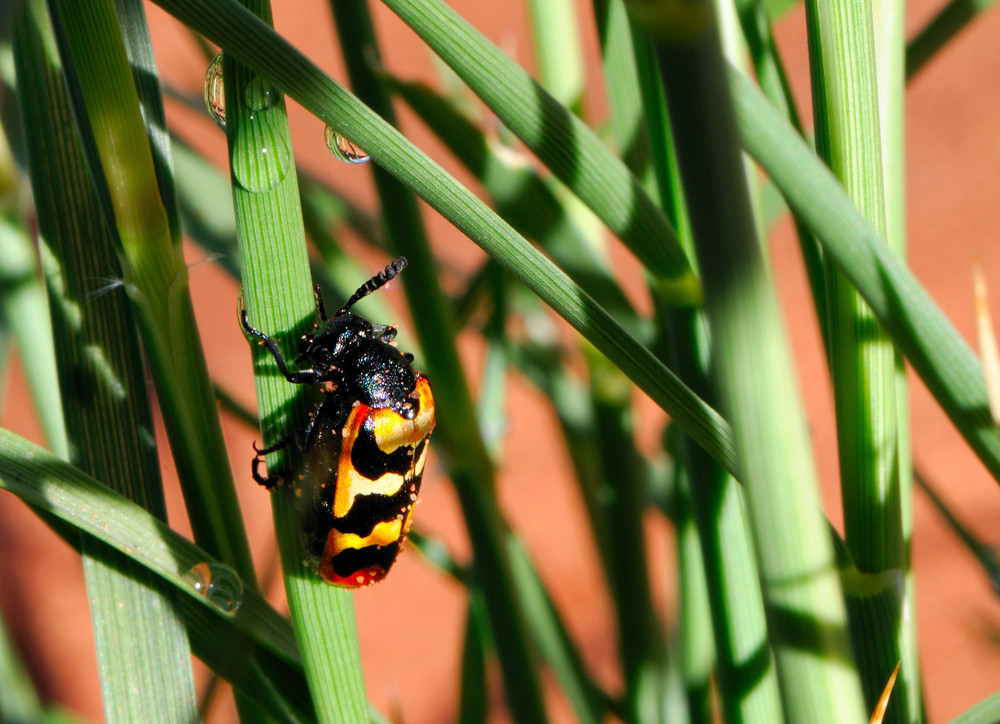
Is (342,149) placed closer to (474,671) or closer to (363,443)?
(363,443)

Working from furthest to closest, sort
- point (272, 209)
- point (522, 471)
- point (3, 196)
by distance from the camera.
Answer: point (522, 471) → point (3, 196) → point (272, 209)

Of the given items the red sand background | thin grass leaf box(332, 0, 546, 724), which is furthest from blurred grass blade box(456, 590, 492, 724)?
the red sand background

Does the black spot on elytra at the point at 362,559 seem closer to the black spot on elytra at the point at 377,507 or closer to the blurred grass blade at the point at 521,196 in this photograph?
the black spot on elytra at the point at 377,507

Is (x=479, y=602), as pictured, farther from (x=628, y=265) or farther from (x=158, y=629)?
(x=628, y=265)

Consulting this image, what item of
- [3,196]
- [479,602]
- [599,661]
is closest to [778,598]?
[479,602]

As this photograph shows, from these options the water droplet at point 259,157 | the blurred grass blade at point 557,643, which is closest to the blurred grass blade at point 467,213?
the water droplet at point 259,157

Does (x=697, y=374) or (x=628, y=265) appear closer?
(x=697, y=374)

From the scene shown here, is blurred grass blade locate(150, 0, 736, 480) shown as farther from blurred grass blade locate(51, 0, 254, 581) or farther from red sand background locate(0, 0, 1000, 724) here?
red sand background locate(0, 0, 1000, 724)

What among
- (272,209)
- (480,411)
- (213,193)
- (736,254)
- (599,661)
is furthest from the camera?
(599,661)
